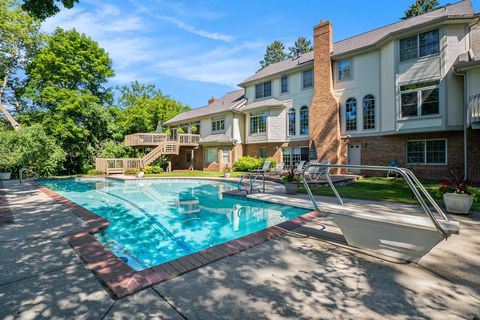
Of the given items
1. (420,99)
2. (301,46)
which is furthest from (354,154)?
(301,46)

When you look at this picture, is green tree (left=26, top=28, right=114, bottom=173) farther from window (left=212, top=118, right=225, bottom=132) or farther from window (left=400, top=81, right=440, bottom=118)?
window (left=400, top=81, right=440, bottom=118)

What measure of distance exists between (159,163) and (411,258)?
26.8 metres

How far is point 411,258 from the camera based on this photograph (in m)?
3.76

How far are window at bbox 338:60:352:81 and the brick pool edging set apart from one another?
646 inches

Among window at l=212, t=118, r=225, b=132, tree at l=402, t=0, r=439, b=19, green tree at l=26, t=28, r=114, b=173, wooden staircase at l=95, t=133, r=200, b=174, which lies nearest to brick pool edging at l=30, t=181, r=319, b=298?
wooden staircase at l=95, t=133, r=200, b=174

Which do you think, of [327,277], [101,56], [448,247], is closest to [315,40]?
[448,247]

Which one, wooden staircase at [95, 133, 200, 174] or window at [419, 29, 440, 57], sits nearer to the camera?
window at [419, 29, 440, 57]

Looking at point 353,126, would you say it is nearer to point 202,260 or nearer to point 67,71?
point 202,260

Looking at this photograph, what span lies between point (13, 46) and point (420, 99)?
125 ft

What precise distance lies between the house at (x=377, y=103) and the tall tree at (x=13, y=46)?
72.0ft

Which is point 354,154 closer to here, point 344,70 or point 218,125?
point 344,70

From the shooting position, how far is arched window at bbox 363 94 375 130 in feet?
54.9

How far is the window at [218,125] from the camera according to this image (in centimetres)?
2527

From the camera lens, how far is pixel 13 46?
A: 25031 mm
